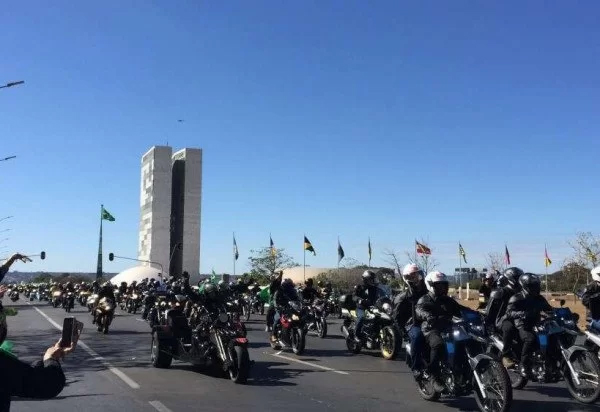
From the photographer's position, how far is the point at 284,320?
1457cm


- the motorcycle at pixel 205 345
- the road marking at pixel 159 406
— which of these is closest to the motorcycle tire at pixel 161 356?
the motorcycle at pixel 205 345

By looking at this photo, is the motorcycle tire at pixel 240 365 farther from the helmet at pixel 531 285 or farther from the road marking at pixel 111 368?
the helmet at pixel 531 285

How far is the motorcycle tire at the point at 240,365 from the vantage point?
10.4m

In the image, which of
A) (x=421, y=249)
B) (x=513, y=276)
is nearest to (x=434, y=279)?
(x=513, y=276)

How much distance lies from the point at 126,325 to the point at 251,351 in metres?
10.4

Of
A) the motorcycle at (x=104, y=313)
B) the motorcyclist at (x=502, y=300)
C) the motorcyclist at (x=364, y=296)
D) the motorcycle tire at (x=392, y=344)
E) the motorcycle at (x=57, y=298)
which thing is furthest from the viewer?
the motorcycle at (x=57, y=298)

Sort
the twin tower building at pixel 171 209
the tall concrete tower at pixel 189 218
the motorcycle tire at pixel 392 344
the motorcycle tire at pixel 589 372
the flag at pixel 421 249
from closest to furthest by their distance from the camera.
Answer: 1. the motorcycle tire at pixel 589 372
2. the motorcycle tire at pixel 392 344
3. the flag at pixel 421 249
4. the twin tower building at pixel 171 209
5. the tall concrete tower at pixel 189 218

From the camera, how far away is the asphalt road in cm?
860

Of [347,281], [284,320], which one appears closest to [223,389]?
[284,320]

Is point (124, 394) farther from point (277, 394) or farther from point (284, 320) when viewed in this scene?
point (284, 320)

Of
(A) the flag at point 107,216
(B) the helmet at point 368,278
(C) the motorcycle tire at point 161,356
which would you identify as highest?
(A) the flag at point 107,216

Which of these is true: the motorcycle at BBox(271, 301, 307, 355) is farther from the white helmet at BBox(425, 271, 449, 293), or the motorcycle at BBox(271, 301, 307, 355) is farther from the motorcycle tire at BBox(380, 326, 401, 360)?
the white helmet at BBox(425, 271, 449, 293)

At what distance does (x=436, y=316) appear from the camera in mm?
8383

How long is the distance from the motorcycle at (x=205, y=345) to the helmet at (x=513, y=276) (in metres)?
4.11
